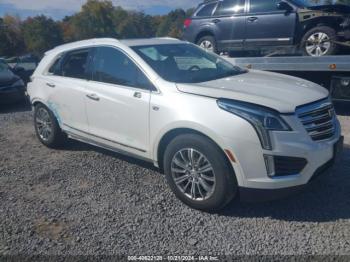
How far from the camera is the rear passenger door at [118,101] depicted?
3.79 m

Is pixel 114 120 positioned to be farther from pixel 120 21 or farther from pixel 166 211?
pixel 120 21

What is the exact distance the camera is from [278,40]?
745 centimetres

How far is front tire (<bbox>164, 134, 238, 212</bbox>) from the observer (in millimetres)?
3195

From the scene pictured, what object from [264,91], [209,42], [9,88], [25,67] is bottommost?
[9,88]

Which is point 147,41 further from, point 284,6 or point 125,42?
point 284,6

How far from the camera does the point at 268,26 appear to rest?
7535 mm

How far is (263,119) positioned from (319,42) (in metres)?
4.58

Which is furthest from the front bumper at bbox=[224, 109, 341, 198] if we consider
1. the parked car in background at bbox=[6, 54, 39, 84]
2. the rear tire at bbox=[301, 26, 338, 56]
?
the parked car in background at bbox=[6, 54, 39, 84]

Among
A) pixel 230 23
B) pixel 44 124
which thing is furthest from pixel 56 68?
pixel 230 23

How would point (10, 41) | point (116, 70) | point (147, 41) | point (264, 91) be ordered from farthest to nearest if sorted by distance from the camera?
point (10, 41) → point (147, 41) → point (116, 70) → point (264, 91)

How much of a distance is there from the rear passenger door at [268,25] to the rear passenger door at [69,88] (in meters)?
4.44

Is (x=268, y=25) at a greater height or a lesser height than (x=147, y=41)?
greater

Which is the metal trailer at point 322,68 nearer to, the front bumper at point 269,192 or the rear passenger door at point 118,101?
the rear passenger door at point 118,101

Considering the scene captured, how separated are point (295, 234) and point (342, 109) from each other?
5.23 m
